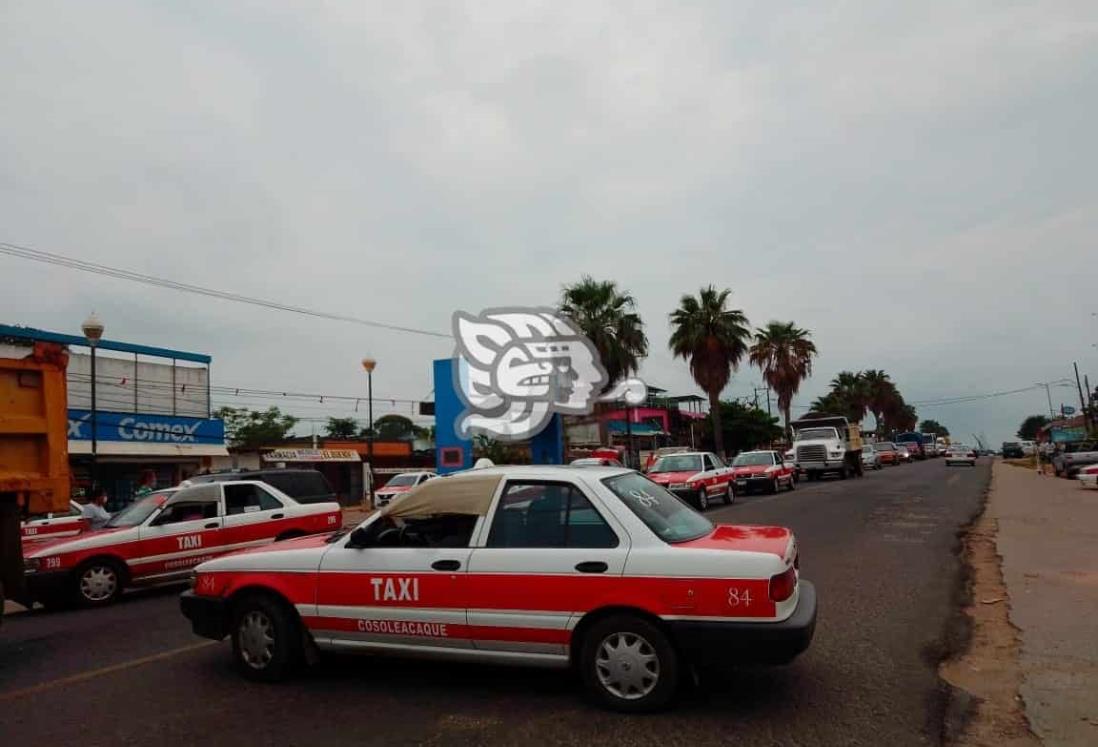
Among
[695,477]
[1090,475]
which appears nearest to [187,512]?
[695,477]

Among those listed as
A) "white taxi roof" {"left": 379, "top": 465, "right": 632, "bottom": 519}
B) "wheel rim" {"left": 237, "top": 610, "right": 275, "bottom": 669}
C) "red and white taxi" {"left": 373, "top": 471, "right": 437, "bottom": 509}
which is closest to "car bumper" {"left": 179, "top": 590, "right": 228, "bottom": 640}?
"wheel rim" {"left": 237, "top": 610, "right": 275, "bottom": 669}

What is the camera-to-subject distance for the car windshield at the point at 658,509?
501cm

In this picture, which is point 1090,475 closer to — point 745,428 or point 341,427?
point 745,428

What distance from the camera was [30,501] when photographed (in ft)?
22.9

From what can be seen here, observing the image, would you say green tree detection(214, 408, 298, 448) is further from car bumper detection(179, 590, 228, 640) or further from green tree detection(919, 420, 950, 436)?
green tree detection(919, 420, 950, 436)

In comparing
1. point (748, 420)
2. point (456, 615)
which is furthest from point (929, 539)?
point (748, 420)

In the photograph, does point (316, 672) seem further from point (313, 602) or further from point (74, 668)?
point (74, 668)

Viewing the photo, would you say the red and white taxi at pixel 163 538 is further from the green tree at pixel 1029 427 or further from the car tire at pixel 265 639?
the green tree at pixel 1029 427

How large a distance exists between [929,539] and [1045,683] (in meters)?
8.35

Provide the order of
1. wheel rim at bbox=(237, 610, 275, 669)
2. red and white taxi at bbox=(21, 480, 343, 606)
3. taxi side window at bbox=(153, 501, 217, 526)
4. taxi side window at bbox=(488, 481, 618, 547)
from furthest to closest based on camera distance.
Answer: taxi side window at bbox=(153, 501, 217, 526) → red and white taxi at bbox=(21, 480, 343, 606) → wheel rim at bbox=(237, 610, 275, 669) → taxi side window at bbox=(488, 481, 618, 547)

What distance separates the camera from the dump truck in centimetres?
682

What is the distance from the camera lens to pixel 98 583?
9.75 meters

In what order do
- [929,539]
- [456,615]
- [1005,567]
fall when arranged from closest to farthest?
[456,615] < [1005,567] < [929,539]

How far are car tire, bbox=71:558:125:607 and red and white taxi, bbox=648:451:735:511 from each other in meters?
12.6
